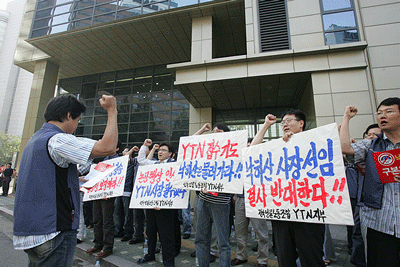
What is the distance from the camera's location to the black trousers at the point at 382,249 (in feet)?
6.52

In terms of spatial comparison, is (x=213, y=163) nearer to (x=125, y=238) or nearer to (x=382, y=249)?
(x=382, y=249)

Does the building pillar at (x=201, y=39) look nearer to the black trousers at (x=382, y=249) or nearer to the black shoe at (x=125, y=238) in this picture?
the black shoe at (x=125, y=238)

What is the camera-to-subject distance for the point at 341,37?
8.14 metres

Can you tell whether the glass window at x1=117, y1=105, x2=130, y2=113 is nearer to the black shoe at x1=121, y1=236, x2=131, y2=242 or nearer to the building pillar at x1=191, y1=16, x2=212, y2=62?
the building pillar at x1=191, y1=16, x2=212, y2=62

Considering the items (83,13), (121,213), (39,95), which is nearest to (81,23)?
(83,13)

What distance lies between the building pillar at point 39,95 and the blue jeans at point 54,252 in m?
15.2

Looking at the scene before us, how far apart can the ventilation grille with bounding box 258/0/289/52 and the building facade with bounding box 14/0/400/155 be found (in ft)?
0.13

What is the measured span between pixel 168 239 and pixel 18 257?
316cm

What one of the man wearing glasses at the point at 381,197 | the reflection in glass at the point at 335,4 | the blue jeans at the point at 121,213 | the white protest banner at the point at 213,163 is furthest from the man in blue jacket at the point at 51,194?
the reflection in glass at the point at 335,4

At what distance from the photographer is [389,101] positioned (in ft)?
7.29

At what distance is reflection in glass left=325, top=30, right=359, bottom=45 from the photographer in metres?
8.05

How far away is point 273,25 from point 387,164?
8.42 meters

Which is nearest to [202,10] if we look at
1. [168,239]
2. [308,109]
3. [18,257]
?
[308,109]

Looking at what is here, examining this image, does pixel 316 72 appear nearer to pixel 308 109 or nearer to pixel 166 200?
pixel 308 109
